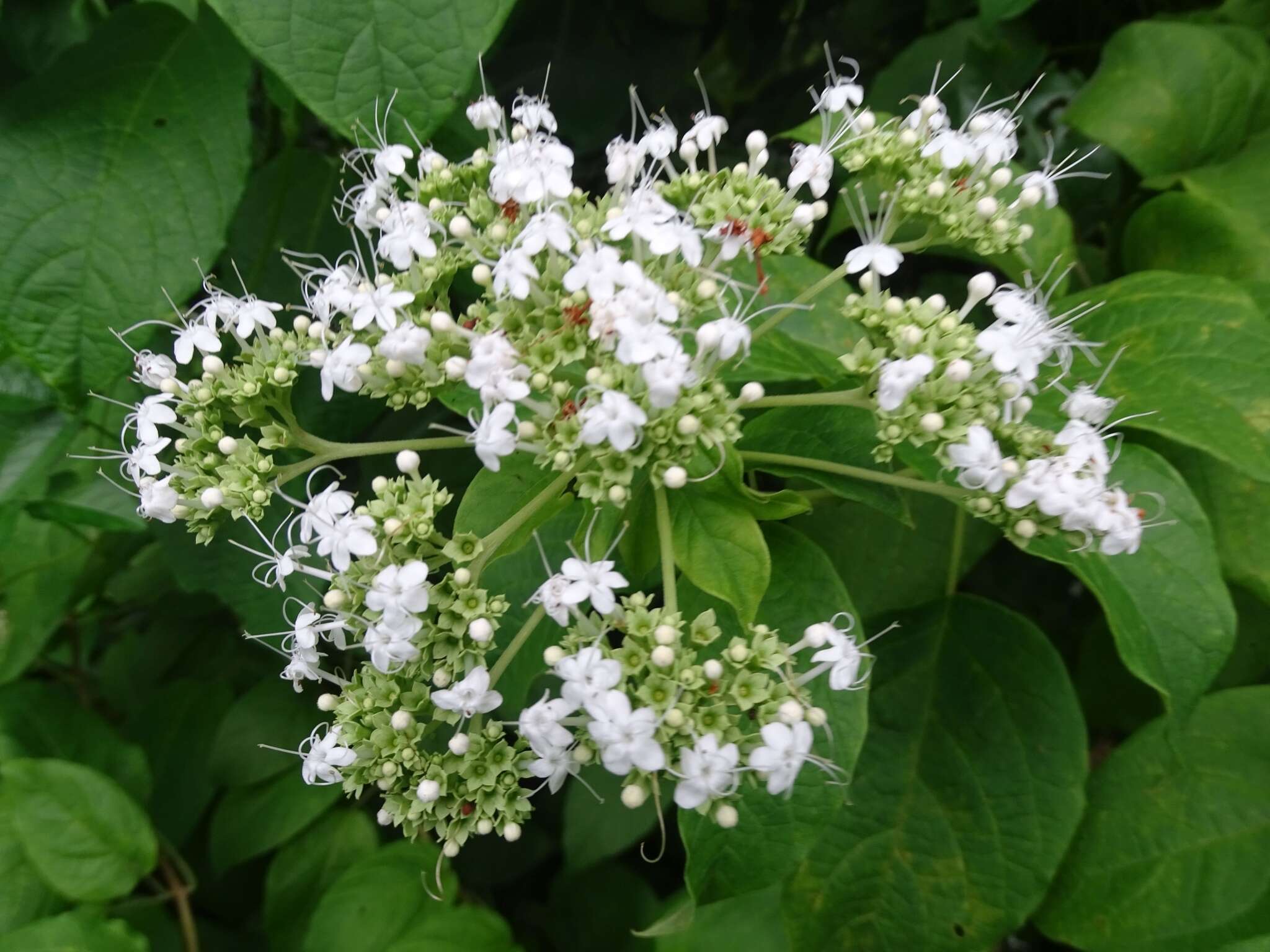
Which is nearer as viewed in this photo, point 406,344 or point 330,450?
point 406,344

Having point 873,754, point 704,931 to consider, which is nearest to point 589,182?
point 873,754

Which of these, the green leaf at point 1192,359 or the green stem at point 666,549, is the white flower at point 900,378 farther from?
the green leaf at point 1192,359

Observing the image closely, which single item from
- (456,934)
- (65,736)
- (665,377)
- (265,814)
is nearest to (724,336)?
(665,377)

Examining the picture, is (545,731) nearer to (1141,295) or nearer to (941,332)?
(941,332)

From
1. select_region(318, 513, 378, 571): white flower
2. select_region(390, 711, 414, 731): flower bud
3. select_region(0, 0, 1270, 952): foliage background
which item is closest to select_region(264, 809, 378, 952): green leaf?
select_region(0, 0, 1270, 952): foliage background

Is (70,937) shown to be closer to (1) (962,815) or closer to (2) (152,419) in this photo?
(2) (152,419)
